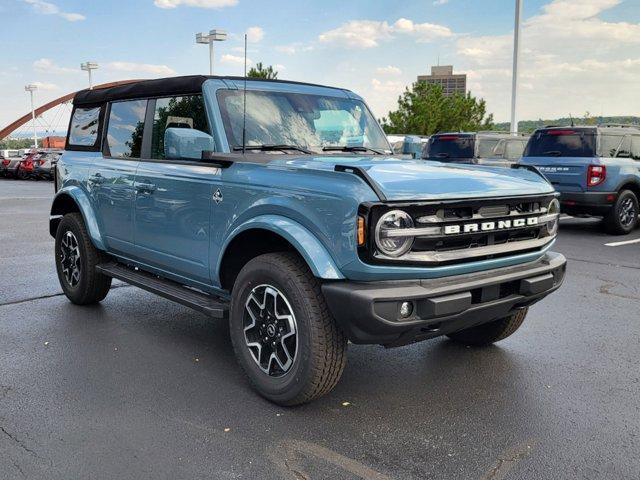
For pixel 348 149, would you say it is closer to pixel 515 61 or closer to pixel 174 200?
pixel 174 200

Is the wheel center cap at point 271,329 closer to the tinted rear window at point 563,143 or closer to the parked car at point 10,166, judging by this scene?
the tinted rear window at point 563,143

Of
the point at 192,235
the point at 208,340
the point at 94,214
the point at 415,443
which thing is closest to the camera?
the point at 415,443

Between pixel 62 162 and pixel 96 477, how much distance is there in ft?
13.1

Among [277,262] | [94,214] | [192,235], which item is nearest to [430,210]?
[277,262]

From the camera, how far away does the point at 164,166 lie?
4500 millimetres

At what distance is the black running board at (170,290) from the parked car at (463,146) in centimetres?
1037

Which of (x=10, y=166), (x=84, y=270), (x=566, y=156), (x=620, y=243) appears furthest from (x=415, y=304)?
(x=10, y=166)

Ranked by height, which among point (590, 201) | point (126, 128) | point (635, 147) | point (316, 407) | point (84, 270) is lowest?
point (316, 407)

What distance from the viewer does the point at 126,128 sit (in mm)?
5188

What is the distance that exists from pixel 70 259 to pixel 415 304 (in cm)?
398

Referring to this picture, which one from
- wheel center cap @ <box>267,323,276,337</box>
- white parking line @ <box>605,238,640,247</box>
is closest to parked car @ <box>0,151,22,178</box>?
white parking line @ <box>605,238,640,247</box>

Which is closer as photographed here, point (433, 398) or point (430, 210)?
point (430, 210)

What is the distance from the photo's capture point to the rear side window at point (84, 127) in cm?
570

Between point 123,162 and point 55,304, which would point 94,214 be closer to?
point 123,162
